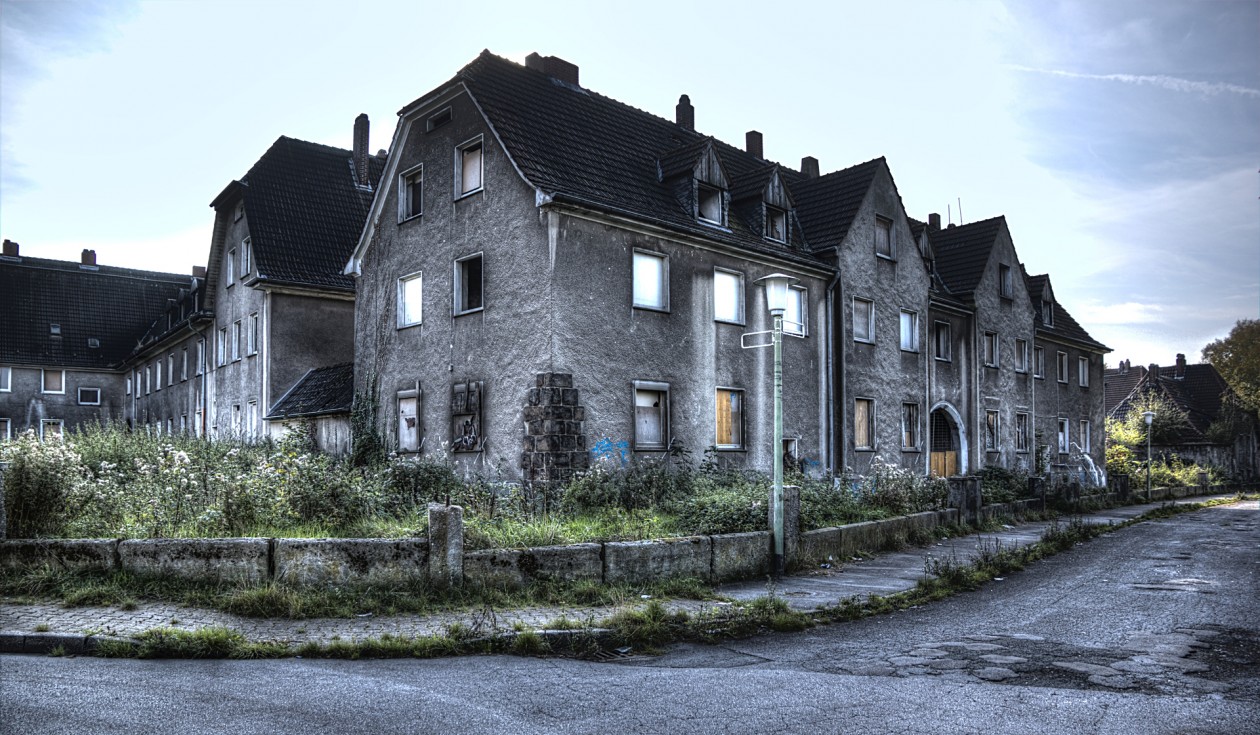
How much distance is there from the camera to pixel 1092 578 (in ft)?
41.5

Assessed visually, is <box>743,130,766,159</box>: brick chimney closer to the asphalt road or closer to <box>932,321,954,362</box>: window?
<box>932,321,954,362</box>: window

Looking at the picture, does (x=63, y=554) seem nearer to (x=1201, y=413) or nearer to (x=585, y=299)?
(x=585, y=299)

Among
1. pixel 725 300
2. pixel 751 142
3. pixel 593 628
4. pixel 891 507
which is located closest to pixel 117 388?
pixel 751 142

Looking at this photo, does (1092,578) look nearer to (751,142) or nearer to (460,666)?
(460,666)

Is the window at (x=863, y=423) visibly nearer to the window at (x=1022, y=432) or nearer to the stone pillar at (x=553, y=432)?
the stone pillar at (x=553, y=432)

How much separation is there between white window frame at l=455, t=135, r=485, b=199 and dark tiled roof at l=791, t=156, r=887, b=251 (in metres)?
9.20

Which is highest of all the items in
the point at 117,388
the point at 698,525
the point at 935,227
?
the point at 935,227

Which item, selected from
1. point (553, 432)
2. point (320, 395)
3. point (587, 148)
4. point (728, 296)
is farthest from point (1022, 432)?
point (320, 395)

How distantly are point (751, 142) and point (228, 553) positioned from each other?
24431mm

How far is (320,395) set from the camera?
24266 millimetres

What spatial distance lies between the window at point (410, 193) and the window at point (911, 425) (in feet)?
47.0

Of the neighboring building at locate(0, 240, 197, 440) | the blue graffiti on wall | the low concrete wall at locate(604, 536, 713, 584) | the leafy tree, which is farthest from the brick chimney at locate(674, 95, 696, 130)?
the leafy tree

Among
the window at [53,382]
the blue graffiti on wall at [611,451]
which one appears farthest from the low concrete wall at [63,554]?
the window at [53,382]

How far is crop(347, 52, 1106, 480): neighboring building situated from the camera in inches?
677
